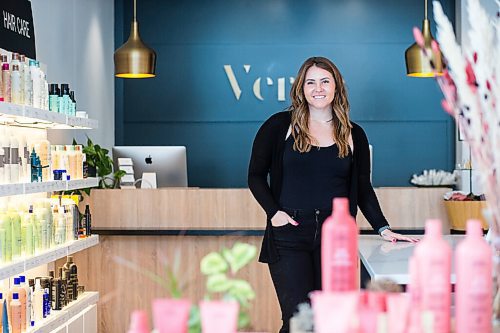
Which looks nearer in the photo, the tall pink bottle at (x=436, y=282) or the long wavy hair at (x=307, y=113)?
the tall pink bottle at (x=436, y=282)

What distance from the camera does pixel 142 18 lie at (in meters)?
7.63

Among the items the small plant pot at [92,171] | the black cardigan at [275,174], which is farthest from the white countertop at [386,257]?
the small plant pot at [92,171]

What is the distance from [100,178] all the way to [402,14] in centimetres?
353

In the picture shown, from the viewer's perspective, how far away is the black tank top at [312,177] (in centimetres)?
314

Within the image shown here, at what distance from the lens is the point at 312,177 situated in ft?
10.3

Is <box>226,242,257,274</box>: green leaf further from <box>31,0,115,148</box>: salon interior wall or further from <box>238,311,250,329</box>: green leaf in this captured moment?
<box>31,0,115,148</box>: salon interior wall

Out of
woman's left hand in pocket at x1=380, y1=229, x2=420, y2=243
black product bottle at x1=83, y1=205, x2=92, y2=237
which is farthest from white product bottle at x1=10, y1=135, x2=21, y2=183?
woman's left hand in pocket at x1=380, y1=229, x2=420, y2=243

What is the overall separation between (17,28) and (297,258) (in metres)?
2.33

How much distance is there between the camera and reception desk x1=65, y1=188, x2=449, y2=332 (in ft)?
16.5

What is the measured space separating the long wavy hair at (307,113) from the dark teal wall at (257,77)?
432 centimetres

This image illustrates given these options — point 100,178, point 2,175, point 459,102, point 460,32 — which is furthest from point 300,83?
point 460,32

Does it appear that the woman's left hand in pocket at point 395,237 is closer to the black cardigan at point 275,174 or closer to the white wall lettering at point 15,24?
the black cardigan at point 275,174

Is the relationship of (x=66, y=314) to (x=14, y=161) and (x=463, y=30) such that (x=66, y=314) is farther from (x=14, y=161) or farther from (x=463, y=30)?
(x=463, y=30)

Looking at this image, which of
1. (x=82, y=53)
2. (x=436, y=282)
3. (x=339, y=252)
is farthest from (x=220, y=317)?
(x=82, y=53)
